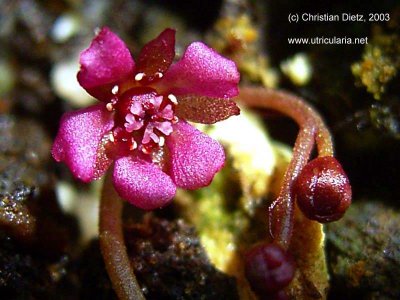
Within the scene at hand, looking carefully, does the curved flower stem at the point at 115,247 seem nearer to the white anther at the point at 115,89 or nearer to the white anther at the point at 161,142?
the white anther at the point at 161,142

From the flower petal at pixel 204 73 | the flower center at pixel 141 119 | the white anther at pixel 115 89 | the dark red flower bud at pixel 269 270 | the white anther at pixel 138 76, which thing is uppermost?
the flower petal at pixel 204 73

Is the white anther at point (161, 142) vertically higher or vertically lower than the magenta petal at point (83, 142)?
lower

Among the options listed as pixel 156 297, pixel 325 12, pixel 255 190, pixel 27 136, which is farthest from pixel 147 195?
pixel 325 12

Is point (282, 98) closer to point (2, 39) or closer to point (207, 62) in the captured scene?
point (207, 62)

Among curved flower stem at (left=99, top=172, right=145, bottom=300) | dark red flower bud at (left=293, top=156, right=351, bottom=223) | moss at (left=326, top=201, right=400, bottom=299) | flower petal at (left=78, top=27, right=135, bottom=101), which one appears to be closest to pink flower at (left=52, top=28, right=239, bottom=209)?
flower petal at (left=78, top=27, right=135, bottom=101)

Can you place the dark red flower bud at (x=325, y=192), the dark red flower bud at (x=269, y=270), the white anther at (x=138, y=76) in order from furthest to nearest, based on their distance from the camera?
the white anther at (x=138, y=76)
the dark red flower bud at (x=325, y=192)
the dark red flower bud at (x=269, y=270)

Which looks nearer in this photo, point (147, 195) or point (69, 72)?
point (147, 195)

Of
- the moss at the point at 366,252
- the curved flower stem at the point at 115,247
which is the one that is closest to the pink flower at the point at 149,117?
the curved flower stem at the point at 115,247

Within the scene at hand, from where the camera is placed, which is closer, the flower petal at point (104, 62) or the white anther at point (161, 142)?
the flower petal at point (104, 62)
